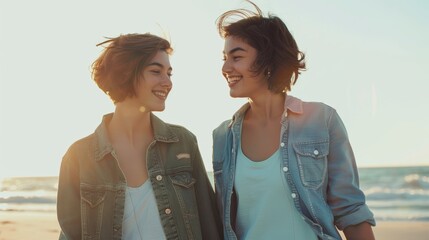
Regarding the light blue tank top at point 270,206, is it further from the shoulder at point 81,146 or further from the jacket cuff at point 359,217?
the shoulder at point 81,146

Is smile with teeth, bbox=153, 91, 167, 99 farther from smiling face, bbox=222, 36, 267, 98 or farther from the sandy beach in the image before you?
the sandy beach

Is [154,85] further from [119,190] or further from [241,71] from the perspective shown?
[119,190]

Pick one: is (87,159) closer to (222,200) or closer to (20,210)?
(222,200)

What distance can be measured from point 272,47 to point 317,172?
87 centimetres

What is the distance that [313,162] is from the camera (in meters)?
3.84

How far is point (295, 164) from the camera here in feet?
12.5

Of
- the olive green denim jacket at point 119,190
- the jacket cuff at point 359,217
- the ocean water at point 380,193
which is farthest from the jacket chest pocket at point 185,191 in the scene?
the ocean water at point 380,193

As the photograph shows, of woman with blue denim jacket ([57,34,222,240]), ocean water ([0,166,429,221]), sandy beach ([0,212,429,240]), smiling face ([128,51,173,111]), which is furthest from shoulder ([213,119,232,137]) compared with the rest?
ocean water ([0,166,429,221])

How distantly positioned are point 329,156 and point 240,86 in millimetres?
720

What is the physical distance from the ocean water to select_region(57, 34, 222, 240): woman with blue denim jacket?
31.6ft

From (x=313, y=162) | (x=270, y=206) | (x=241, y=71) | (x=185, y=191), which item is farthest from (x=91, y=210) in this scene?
(x=313, y=162)

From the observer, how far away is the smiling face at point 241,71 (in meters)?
4.06

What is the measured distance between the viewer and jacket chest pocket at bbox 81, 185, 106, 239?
13.2 ft

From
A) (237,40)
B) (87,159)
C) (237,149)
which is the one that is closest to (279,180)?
(237,149)
